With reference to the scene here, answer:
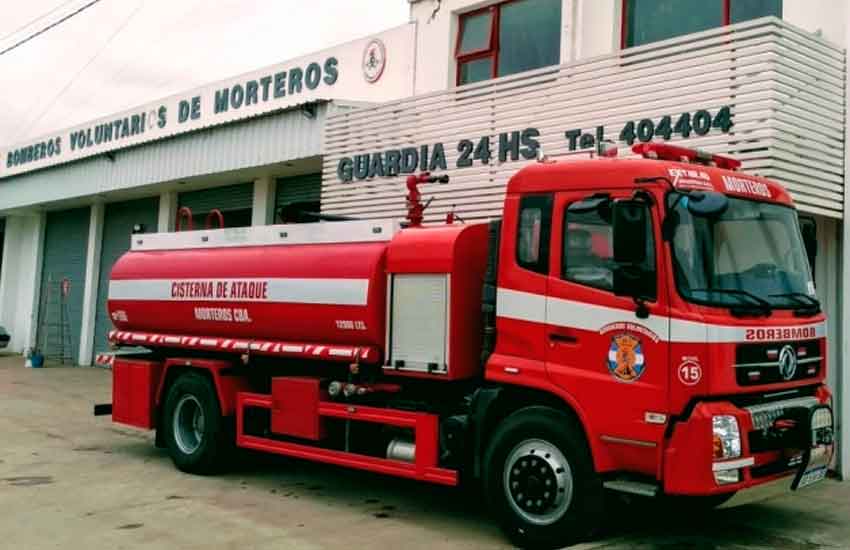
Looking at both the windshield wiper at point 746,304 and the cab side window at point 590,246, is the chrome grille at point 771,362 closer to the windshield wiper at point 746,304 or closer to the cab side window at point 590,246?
the windshield wiper at point 746,304

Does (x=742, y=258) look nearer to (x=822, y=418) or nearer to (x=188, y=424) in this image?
(x=822, y=418)

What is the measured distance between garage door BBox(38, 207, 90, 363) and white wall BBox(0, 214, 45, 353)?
29 cm

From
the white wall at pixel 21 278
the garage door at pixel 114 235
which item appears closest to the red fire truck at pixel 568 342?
the garage door at pixel 114 235

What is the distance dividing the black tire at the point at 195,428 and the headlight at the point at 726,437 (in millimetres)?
5461

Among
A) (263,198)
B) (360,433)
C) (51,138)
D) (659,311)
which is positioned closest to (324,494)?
(360,433)

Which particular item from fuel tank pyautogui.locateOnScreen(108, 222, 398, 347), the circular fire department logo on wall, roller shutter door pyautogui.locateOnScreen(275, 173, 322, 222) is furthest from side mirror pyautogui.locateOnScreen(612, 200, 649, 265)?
roller shutter door pyautogui.locateOnScreen(275, 173, 322, 222)

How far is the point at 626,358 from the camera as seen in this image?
6.08m

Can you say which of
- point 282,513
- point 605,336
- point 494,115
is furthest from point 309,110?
point 605,336

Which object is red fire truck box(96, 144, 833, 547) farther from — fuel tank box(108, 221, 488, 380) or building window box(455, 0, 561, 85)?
building window box(455, 0, 561, 85)

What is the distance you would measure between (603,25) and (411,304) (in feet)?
19.5

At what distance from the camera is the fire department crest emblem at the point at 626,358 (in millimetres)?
6020

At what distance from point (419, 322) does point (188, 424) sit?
380 cm

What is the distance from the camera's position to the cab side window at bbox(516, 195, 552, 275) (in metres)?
6.62

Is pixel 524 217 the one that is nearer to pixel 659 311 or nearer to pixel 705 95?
pixel 659 311
